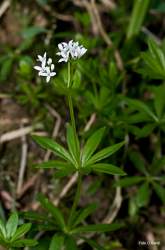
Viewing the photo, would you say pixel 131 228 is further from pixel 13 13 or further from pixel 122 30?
pixel 13 13

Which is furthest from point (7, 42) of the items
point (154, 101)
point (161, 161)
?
point (161, 161)

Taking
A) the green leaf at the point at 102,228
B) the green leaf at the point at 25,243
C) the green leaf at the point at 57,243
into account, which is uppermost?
the green leaf at the point at 25,243

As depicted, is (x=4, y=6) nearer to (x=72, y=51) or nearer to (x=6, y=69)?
(x=6, y=69)

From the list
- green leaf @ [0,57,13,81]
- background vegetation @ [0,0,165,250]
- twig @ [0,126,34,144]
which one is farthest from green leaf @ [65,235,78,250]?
green leaf @ [0,57,13,81]

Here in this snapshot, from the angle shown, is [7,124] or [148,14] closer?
[7,124]

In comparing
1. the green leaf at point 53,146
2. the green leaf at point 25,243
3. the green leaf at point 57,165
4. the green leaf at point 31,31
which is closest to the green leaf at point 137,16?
the green leaf at point 31,31

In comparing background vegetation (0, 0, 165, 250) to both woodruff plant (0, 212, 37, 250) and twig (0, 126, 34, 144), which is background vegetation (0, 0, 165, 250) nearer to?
twig (0, 126, 34, 144)

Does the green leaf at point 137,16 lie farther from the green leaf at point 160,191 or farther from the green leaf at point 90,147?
the green leaf at point 90,147

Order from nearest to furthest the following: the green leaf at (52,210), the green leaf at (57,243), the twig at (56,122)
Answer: the green leaf at (57,243) < the green leaf at (52,210) < the twig at (56,122)
